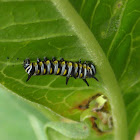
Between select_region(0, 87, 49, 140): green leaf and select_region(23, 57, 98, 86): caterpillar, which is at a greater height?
select_region(23, 57, 98, 86): caterpillar

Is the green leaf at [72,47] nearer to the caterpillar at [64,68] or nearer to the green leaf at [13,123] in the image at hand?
the caterpillar at [64,68]

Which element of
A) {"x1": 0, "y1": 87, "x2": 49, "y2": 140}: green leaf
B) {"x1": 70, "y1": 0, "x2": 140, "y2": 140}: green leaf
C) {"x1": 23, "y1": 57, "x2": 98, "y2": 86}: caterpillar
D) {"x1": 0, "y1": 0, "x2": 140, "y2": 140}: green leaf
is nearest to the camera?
{"x1": 0, "y1": 0, "x2": 140, "y2": 140}: green leaf

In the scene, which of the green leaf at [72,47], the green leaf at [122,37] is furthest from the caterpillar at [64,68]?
the green leaf at [122,37]

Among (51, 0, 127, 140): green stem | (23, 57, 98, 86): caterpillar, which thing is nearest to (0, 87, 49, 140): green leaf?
(23, 57, 98, 86): caterpillar

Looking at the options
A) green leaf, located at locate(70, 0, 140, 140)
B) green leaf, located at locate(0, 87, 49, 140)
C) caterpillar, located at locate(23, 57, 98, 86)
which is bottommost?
green leaf, located at locate(0, 87, 49, 140)

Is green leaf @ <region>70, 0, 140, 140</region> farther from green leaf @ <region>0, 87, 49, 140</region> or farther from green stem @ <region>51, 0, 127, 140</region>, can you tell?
green leaf @ <region>0, 87, 49, 140</region>

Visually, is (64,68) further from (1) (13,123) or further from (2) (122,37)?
(1) (13,123)

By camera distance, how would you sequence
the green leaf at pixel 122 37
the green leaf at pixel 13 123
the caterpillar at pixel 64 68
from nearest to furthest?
the green leaf at pixel 122 37 < the caterpillar at pixel 64 68 < the green leaf at pixel 13 123

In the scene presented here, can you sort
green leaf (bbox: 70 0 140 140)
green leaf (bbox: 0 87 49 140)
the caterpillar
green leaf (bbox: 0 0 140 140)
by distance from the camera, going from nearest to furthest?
green leaf (bbox: 0 0 140 140) < green leaf (bbox: 70 0 140 140) < the caterpillar < green leaf (bbox: 0 87 49 140)

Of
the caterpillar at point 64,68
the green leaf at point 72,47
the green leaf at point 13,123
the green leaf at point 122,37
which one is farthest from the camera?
the green leaf at point 13,123
